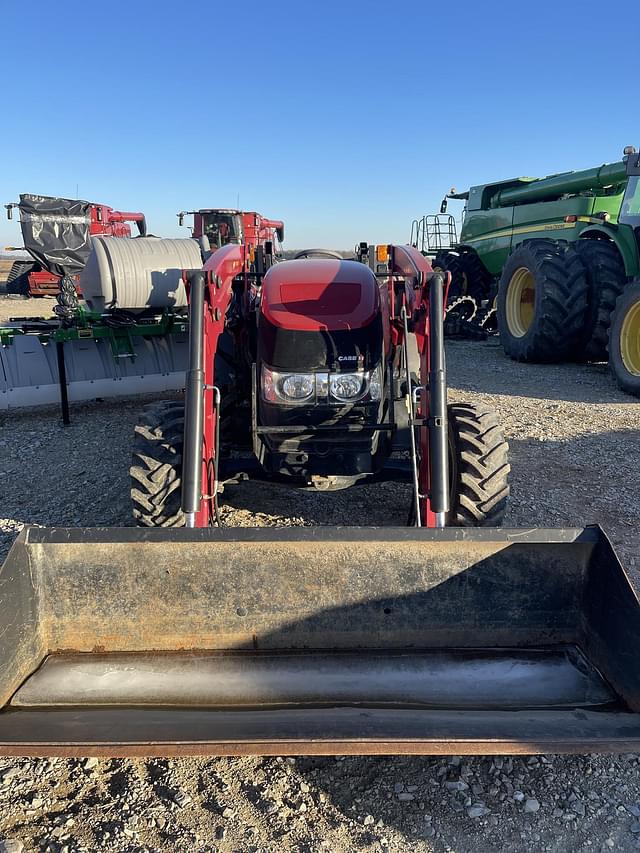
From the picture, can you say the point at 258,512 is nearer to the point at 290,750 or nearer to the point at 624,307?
the point at 290,750

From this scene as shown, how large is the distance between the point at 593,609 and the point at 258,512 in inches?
92.8

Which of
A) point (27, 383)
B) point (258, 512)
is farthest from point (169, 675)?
point (27, 383)

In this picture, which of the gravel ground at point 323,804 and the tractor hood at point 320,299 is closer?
the gravel ground at point 323,804

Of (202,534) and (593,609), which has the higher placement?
(202,534)

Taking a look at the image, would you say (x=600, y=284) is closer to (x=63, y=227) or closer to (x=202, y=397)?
(x=202, y=397)

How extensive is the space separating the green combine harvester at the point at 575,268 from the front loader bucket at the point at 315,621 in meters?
5.75

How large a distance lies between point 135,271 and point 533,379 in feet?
17.2

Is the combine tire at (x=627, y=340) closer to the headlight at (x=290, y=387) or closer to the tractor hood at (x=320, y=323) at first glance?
the tractor hood at (x=320, y=323)

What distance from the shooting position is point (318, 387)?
137 inches

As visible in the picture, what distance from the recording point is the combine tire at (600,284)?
8.52 m

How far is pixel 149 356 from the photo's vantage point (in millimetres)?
6613

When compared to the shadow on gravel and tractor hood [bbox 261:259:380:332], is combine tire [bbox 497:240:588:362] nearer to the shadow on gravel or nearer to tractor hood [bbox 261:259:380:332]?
the shadow on gravel

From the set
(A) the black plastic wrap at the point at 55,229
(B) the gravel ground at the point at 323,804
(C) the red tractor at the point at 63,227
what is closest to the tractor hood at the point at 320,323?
(B) the gravel ground at the point at 323,804

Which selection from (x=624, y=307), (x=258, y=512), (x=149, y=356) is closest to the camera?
(x=258, y=512)
